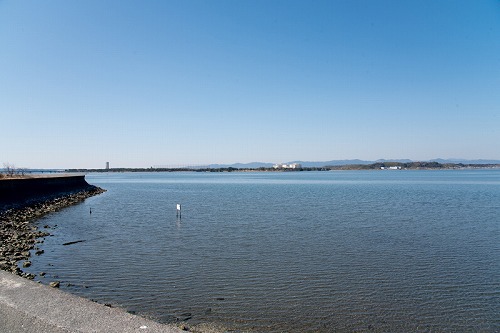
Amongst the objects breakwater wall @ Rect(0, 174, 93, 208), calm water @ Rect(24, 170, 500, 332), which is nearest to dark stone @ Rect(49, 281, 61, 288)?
calm water @ Rect(24, 170, 500, 332)

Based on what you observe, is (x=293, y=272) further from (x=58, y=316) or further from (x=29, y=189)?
(x=29, y=189)

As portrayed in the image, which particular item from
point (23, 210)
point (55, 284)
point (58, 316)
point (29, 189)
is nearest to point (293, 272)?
point (55, 284)

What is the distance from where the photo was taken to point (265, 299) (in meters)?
9.88

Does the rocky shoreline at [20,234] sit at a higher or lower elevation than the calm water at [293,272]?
higher

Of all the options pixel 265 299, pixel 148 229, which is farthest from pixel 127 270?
→ pixel 148 229

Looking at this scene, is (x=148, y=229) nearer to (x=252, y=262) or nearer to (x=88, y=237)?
(x=88, y=237)

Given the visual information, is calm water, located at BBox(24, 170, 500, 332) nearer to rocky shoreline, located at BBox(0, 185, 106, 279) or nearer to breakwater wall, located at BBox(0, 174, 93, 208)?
rocky shoreline, located at BBox(0, 185, 106, 279)

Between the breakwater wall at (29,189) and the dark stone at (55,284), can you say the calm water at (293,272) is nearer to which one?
the dark stone at (55,284)

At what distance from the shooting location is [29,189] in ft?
111

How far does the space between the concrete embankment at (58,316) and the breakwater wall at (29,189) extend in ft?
78.4

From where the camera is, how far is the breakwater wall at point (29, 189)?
28.0m

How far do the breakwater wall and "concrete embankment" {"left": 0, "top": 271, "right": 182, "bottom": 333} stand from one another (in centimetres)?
2391

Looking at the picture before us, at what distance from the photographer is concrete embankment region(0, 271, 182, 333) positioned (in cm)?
541

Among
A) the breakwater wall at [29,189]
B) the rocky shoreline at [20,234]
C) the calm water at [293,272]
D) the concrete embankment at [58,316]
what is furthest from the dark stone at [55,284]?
the breakwater wall at [29,189]
